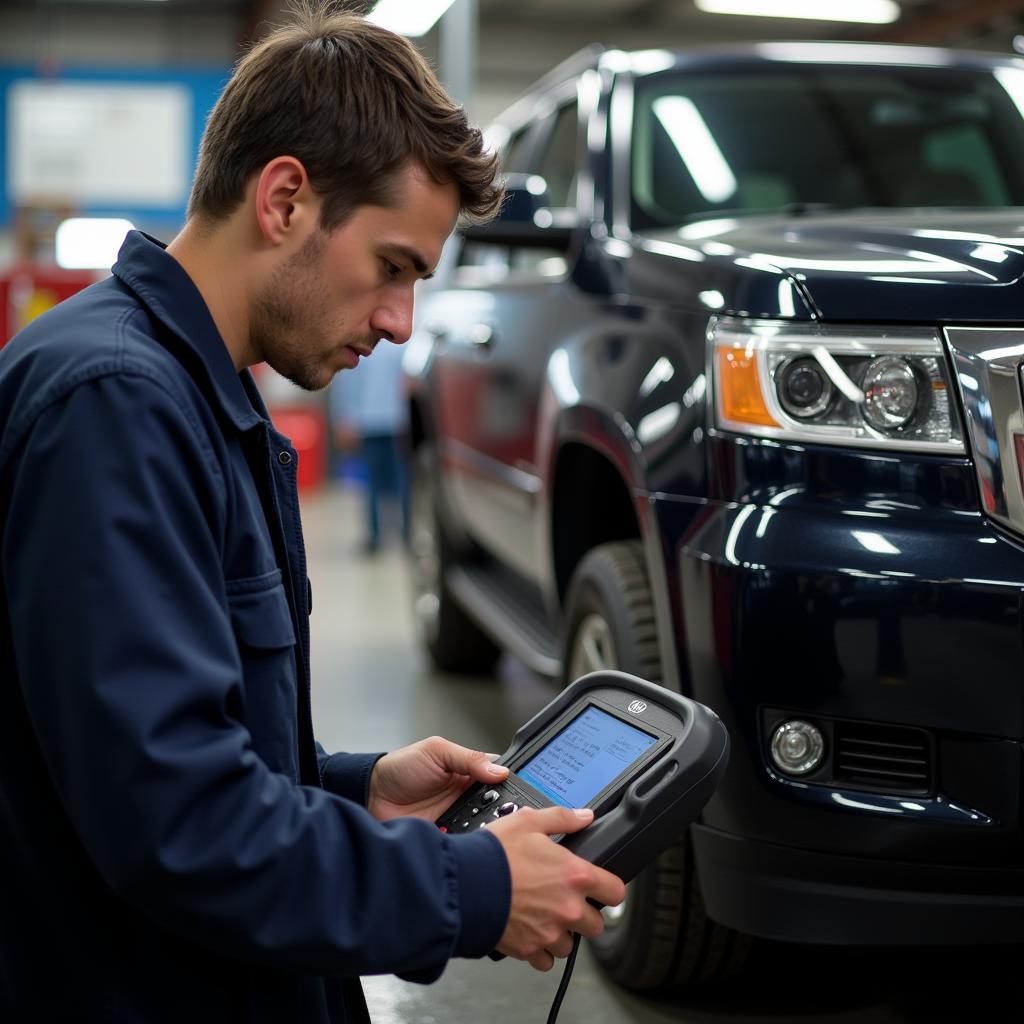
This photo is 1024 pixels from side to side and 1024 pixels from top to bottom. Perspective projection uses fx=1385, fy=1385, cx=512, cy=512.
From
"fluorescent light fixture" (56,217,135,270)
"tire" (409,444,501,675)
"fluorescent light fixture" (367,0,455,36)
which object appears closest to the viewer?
"tire" (409,444,501,675)

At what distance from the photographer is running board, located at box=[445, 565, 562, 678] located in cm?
322

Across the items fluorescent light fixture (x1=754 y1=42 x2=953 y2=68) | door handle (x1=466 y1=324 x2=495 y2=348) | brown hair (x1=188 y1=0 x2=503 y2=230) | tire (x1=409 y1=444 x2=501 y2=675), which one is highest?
fluorescent light fixture (x1=754 y1=42 x2=953 y2=68)

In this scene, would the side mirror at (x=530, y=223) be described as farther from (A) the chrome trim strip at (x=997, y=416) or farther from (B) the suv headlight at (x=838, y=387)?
(A) the chrome trim strip at (x=997, y=416)

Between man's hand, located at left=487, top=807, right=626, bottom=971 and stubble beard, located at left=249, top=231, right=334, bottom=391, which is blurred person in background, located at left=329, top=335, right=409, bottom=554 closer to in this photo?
stubble beard, located at left=249, top=231, right=334, bottom=391

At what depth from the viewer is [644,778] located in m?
1.22

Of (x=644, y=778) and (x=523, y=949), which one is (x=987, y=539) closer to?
(x=644, y=778)

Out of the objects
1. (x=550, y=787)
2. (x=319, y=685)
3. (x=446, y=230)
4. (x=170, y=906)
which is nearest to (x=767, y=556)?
(x=550, y=787)

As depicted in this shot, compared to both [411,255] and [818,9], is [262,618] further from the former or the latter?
[818,9]

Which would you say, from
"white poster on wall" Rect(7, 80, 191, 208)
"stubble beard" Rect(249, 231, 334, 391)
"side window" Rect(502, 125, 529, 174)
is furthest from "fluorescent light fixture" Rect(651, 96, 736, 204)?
"white poster on wall" Rect(7, 80, 191, 208)

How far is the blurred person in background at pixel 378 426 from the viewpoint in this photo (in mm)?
8367

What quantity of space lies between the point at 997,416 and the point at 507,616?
1.98 meters

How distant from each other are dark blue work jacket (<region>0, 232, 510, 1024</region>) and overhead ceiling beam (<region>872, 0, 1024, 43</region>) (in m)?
12.4

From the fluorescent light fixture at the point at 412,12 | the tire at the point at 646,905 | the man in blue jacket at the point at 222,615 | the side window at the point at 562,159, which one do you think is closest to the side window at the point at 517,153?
the side window at the point at 562,159

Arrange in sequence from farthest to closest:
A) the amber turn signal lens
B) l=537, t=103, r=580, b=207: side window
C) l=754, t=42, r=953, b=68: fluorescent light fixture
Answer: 1. l=537, t=103, r=580, b=207: side window
2. l=754, t=42, r=953, b=68: fluorescent light fixture
3. the amber turn signal lens
